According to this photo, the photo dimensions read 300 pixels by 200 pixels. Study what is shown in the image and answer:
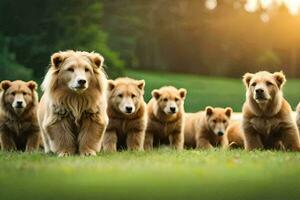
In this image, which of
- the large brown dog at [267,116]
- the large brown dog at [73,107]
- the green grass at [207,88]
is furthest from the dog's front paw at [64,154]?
the green grass at [207,88]

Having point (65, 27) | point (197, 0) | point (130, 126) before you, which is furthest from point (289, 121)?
point (197, 0)

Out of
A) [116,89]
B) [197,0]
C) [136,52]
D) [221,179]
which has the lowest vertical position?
[221,179]

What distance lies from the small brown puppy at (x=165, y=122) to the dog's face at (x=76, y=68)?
1.97m

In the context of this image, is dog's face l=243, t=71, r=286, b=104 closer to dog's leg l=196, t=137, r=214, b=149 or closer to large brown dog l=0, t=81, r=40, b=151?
dog's leg l=196, t=137, r=214, b=149

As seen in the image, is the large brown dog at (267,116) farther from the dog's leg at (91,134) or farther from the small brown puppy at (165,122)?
the dog's leg at (91,134)

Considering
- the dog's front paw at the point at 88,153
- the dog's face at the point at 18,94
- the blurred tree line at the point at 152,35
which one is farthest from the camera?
the blurred tree line at the point at 152,35

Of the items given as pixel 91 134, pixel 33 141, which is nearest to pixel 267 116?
pixel 91 134

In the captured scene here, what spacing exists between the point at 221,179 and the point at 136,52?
54.6 feet

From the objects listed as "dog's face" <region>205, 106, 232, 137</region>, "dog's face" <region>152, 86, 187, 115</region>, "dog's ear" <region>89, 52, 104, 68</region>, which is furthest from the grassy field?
"dog's face" <region>205, 106, 232, 137</region>

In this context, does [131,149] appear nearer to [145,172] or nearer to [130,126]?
[130,126]

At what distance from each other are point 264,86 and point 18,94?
334 centimetres

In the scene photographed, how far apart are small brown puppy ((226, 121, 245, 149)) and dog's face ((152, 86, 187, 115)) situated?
114 centimetres

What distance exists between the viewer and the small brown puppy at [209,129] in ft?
36.0

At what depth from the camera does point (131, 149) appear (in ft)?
30.7
